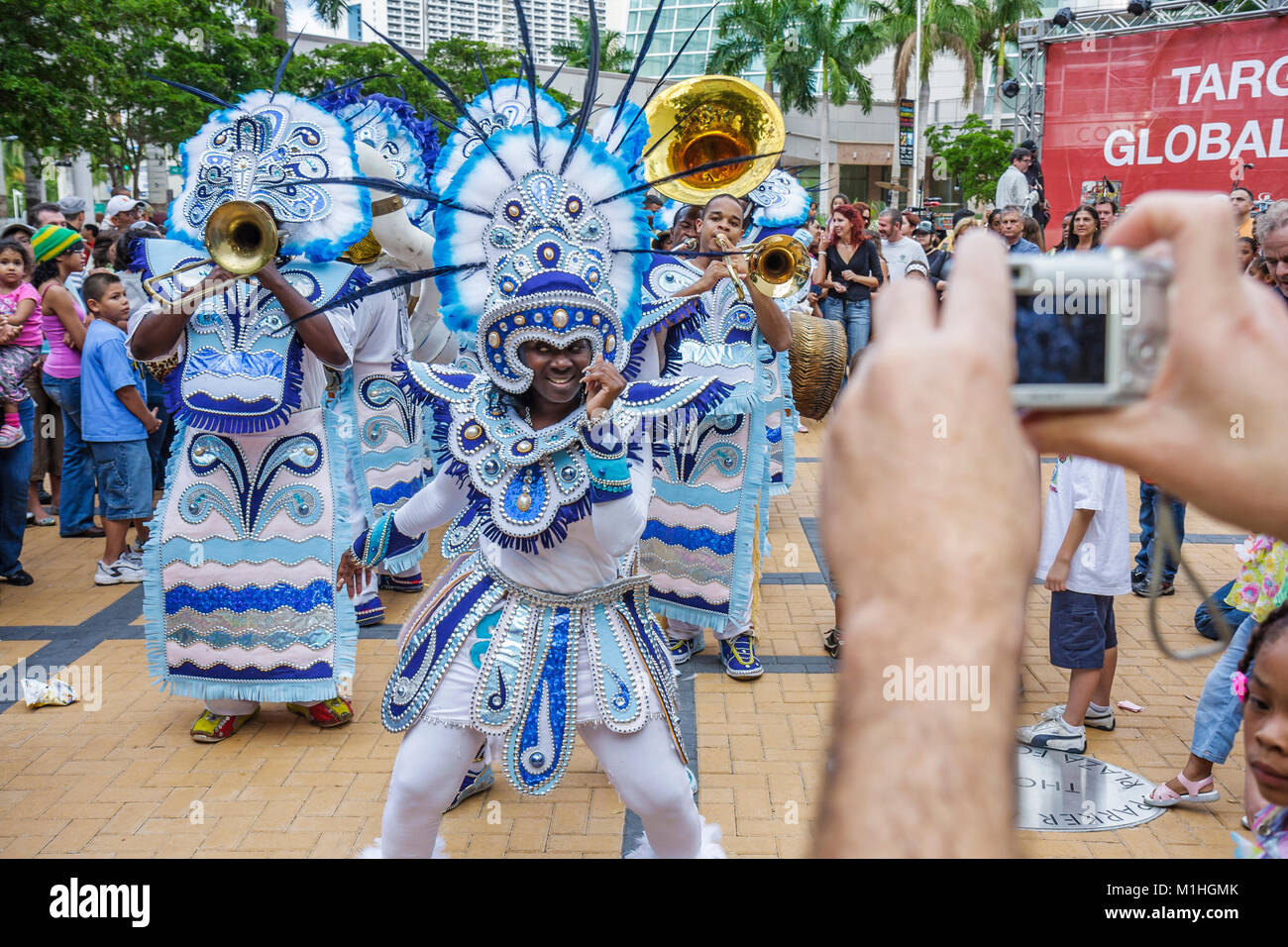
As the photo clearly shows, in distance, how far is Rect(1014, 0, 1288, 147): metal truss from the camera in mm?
11195

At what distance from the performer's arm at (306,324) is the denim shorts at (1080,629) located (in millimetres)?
3265

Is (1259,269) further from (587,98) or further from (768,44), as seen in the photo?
(768,44)

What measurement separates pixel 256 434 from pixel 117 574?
10.1ft

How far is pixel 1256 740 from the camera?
80.0 inches

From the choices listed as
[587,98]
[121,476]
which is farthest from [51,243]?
[587,98]

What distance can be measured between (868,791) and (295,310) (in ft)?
13.1

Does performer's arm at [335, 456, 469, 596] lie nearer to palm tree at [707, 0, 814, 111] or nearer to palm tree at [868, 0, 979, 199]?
palm tree at [707, 0, 814, 111]

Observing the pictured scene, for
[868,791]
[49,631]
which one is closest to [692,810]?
[868,791]

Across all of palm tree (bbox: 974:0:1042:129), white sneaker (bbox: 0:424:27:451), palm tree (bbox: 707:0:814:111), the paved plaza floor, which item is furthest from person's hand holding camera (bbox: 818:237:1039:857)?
palm tree (bbox: 974:0:1042:129)

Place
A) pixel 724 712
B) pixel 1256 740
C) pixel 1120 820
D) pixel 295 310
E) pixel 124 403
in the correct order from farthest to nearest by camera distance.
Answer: pixel 124 403 → pixel 724 712 → pixel 295 310 → pixel 1120 820 → pixel 1256 740

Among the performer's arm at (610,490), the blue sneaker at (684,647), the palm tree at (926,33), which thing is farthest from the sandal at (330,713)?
the palm tree at (926,33)

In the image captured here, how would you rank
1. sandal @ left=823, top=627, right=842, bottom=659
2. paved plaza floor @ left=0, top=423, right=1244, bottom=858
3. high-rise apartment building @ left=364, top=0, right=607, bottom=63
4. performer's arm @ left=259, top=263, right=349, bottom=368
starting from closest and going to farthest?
1. paved plaza floor @ left=0, top=423, right=1244, bottom=858
2. performer's arm @ left=259, top=263, right=349, bottom=368
3. sandal @ left=823, top=627, right=842, bottom=659
4. high-rise apartment building @ left=364, top=0, right=607, bottom=63

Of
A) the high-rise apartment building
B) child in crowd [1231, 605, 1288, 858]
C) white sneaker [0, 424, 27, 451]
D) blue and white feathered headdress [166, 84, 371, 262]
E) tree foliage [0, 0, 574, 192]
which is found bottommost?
child in crowd [1231, 605, 1288, 858]
